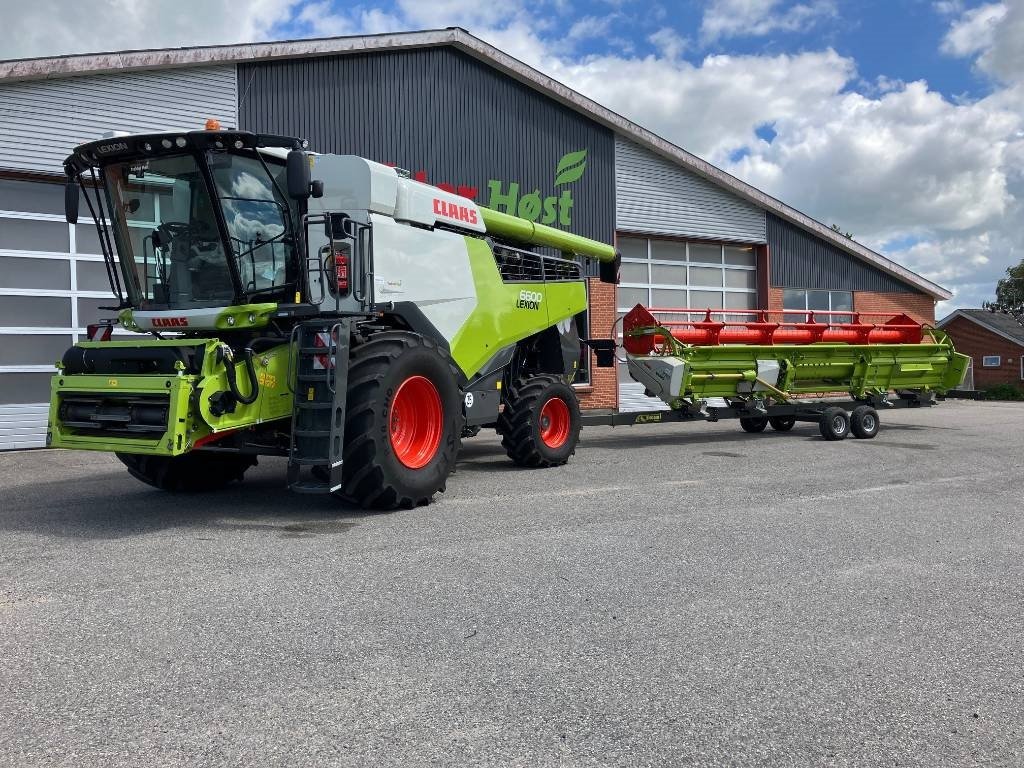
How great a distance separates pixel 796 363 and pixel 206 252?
9718 mm

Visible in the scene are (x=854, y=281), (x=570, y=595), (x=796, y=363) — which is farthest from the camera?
(x=854, y=281)

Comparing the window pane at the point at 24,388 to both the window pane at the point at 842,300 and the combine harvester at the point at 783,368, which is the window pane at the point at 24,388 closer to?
the combine harvester at the point at 783,368

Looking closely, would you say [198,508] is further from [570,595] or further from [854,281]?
[854,281]

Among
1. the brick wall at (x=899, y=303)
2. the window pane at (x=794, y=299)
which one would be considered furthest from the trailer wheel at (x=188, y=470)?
the brick wall at (x=899, y=303)

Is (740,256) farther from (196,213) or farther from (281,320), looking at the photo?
(196,213)

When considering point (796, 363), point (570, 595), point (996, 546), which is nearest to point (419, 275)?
point (570, 595)

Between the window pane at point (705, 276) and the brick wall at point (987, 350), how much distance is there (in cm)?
2140

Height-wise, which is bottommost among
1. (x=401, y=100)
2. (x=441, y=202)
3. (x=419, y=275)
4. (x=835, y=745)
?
(x=835, y=745)

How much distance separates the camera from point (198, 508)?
7543 millimetres

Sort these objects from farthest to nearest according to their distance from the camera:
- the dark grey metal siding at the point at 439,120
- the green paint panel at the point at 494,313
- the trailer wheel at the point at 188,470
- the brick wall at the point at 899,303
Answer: the brick wall at the point at 899,303 < the dark grey metal siding at the point at 439,120 < the green paint panel at the point at 494,313 < the trailer wheel at the point at 188,470

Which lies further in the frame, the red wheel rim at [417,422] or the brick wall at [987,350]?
the brick wall at [987,350]

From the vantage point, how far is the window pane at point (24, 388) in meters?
12.6

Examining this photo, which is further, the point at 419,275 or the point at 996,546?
the point at 419,275

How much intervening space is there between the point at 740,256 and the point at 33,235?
51.1 feet
